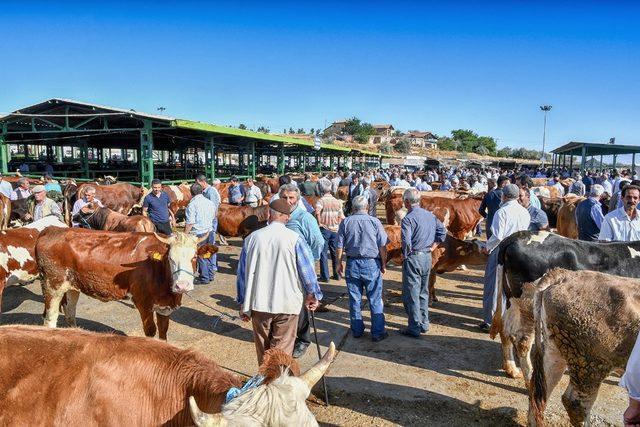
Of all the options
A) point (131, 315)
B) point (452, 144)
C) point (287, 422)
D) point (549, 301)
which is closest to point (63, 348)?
point (287, 422)

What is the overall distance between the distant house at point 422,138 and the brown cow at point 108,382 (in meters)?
97.7

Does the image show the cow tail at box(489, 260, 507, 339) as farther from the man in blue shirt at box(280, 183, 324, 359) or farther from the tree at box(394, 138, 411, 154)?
the tree at box(394, 138, 411, 154)

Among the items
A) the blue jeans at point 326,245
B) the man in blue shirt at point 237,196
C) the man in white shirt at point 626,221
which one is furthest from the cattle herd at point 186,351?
the man in blue shirt at point 237,196

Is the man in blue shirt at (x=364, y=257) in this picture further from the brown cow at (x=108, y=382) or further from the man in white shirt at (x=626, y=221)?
the brown cow at (x=108, y=382)

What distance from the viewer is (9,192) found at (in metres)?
12.6

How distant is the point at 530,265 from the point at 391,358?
1973mm

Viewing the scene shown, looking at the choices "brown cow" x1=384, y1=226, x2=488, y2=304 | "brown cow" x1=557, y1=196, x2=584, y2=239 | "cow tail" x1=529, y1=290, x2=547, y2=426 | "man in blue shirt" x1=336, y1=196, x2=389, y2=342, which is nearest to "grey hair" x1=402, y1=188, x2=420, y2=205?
"man in blue shirt" x1=336, y1=196, x2=389, y2=342

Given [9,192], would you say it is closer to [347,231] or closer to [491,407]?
[347,231]

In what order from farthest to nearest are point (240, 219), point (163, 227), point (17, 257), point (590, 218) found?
point (240, 219)
point (163, 227)
point (590, 218)
point (17, 257)

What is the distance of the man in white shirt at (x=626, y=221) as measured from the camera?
18.3 feet

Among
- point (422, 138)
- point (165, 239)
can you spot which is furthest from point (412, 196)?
point (422, 138)

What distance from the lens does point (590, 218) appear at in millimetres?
7441

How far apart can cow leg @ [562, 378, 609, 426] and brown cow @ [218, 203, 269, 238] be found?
782 cm

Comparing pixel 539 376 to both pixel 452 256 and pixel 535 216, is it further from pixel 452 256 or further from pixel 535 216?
pixel 452 256
